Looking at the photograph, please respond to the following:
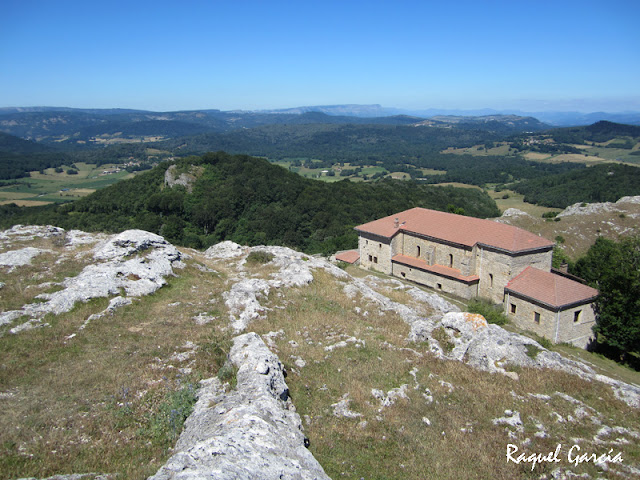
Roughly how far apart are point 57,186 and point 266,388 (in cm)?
15046

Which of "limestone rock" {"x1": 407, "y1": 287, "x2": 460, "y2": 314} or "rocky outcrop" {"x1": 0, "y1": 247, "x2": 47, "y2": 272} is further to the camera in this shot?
"limestone rock" {"x1": 407, "y1": 287, "x2": 460, "y2": 314}

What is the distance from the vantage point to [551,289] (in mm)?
28797

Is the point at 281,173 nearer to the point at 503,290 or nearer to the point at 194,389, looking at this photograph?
the point at 503,290

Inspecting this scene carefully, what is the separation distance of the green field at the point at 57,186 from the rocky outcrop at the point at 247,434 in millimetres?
107109

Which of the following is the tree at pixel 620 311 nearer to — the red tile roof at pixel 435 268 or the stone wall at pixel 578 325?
the stone wall at pixel 578 325

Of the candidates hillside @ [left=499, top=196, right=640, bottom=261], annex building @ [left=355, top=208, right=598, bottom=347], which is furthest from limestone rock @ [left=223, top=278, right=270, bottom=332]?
hillside @ [left=499, top=196, right=640, bottom=261]

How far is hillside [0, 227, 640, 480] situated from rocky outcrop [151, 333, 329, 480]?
4 centimetres

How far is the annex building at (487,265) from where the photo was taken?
28656 mm

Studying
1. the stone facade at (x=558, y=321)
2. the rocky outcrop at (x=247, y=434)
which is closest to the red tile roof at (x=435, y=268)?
the stone facade at (x=558, y=321)

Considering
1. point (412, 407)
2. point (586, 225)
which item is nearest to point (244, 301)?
point (412, 407)

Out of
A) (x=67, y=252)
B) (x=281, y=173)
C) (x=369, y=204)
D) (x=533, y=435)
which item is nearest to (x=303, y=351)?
(x=533, y=435)

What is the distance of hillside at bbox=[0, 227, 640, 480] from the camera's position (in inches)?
333

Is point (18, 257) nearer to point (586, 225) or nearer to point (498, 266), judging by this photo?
point (498, 266)
